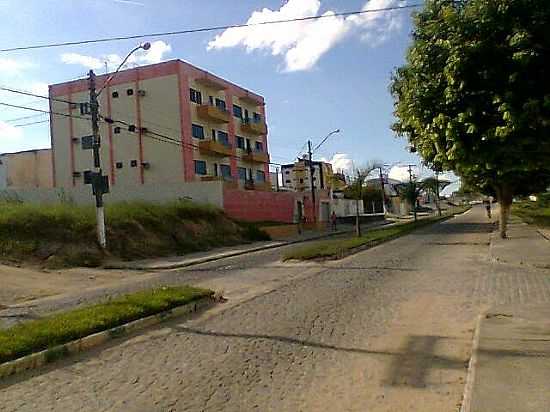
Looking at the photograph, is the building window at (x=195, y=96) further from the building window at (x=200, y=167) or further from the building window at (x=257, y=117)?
the building window at (x=257, y=117)

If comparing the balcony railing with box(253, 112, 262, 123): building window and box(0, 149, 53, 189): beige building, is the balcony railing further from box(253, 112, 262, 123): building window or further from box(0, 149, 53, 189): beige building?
box(0, 149, 53, 189): beige building

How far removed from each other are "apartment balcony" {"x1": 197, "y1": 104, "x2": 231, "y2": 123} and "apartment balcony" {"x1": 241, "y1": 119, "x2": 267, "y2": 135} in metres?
5.17

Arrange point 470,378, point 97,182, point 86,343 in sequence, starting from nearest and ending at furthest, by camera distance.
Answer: point 470,378 < point 86,343 < point 97,182

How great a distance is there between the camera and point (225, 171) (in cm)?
5094

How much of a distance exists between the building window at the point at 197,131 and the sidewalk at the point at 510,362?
129 feet

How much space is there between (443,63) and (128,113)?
4102 centimetres

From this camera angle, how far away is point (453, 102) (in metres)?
7.86

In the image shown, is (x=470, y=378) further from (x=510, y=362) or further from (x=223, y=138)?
(x=223, y=138)

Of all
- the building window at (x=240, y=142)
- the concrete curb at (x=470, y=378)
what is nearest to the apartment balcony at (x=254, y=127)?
the building window at (x=240, y=142)

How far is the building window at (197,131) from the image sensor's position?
46263 mm

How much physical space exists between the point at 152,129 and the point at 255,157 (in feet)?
43.5

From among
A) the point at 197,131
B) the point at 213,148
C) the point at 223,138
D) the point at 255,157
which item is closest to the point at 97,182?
the point at 213,148

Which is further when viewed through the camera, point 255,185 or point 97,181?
point 255,185

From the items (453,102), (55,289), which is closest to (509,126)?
(453,102)
